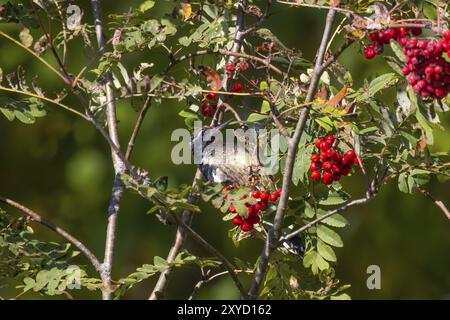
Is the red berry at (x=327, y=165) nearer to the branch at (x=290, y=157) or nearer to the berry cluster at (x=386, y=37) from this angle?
the branch at (x=290, y=157)

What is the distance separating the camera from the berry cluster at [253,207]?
2104 millimetres

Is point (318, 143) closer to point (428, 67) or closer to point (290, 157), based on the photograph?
point (290, 157)

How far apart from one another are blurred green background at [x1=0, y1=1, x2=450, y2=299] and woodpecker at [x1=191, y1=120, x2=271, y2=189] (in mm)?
1697

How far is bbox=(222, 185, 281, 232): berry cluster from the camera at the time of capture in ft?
6.90

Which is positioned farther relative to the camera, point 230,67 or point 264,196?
point 230,67

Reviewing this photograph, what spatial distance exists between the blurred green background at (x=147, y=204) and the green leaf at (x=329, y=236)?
1890mm

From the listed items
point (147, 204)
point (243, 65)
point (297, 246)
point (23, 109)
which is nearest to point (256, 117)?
point (243, 65)

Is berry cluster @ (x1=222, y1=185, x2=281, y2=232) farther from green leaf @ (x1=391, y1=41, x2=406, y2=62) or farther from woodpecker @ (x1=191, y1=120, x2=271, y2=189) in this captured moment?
green leaf @ (x1=391, y1=41, x2=406, y2=62)

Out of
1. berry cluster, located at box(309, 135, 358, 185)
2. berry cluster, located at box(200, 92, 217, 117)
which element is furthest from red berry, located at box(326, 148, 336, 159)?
berry cluster, located at box(200, 92, 217, 117)

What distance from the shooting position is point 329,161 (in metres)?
2.11

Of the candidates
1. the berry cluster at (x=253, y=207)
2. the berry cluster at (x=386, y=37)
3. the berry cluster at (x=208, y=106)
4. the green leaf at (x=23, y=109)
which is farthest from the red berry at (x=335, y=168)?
the green leaf at (x=23, y=109)

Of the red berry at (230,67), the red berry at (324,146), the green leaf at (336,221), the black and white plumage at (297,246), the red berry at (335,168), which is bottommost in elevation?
the black and white plumage at (297,246)

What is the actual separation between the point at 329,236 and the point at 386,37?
522 mm
